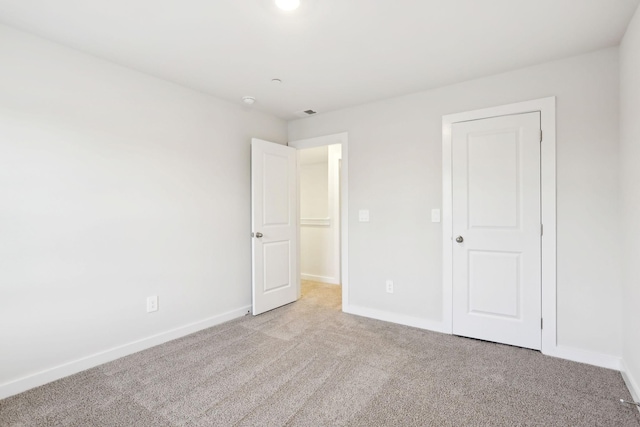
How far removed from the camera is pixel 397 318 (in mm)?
3193

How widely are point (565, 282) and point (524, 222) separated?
1.71 ft

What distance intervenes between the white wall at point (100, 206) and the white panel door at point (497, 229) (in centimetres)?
226

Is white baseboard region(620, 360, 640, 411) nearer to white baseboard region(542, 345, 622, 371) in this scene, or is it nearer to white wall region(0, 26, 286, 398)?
white baseboard region(542, 345, 622, 371)

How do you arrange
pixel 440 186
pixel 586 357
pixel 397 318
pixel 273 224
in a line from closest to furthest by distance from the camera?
pixel 586 357 → pixel 440 186 → pixel 397 318 → pixel 273 224

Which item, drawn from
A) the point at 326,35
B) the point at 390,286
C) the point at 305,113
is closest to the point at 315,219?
the point at 305,113

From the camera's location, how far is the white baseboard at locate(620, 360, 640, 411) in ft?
6.03

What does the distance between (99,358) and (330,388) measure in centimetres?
172

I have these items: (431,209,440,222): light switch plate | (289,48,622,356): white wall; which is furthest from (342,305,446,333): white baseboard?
(431,209,440,222): light switch plate

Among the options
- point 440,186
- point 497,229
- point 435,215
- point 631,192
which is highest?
point 440,186

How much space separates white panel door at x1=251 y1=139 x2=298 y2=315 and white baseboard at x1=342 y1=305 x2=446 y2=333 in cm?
80

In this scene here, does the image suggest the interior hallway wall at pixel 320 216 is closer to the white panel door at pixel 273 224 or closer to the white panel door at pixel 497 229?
the white panel door at pixel 273 224

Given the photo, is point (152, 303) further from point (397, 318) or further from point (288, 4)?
point (288, 4)

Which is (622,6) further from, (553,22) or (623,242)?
(623,242)

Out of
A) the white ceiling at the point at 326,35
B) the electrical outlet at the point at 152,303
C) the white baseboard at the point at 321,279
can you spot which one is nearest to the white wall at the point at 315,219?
the white baseboard at the point at 321,279
